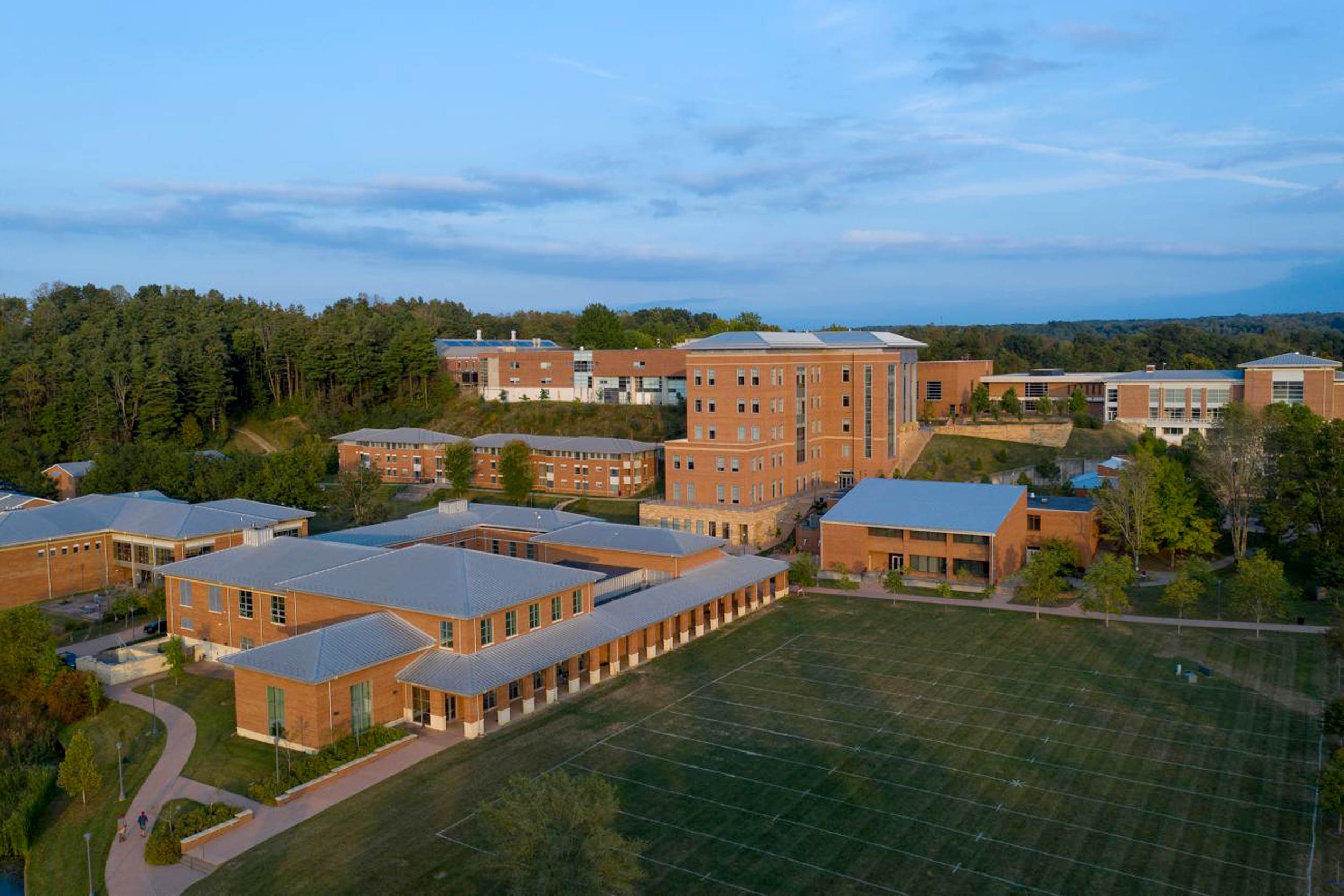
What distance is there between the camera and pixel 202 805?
2423 cm

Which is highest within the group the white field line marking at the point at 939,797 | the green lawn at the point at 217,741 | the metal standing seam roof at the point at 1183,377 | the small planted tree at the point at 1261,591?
the metal standing seam roof at the point at 1183,377

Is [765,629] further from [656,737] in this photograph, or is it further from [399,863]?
[399,863]

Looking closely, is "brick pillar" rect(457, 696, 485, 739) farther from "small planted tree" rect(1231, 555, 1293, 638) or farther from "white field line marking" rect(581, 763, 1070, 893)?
"small planted tree" rect(1231, 555, 1293, 638)

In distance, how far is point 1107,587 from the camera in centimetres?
3978

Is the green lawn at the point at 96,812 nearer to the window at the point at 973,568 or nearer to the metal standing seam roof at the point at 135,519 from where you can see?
the metal standing seam roof at the point at 135,519

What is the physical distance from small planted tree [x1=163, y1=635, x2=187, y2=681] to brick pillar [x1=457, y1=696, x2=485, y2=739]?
1316 centimetres

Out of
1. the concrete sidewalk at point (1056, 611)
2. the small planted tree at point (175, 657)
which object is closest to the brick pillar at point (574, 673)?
the small planted tree at point (175, 657)

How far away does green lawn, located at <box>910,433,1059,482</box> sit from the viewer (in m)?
67.7

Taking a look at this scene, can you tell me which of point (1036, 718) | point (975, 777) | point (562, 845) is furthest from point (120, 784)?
point (1036, 718)

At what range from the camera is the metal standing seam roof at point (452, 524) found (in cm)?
4406

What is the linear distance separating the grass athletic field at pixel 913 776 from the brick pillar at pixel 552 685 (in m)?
0.75

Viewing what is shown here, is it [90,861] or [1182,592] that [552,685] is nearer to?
[90,861]

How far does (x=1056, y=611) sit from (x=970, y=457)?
29449 millimetres

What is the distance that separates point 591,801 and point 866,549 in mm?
34473
